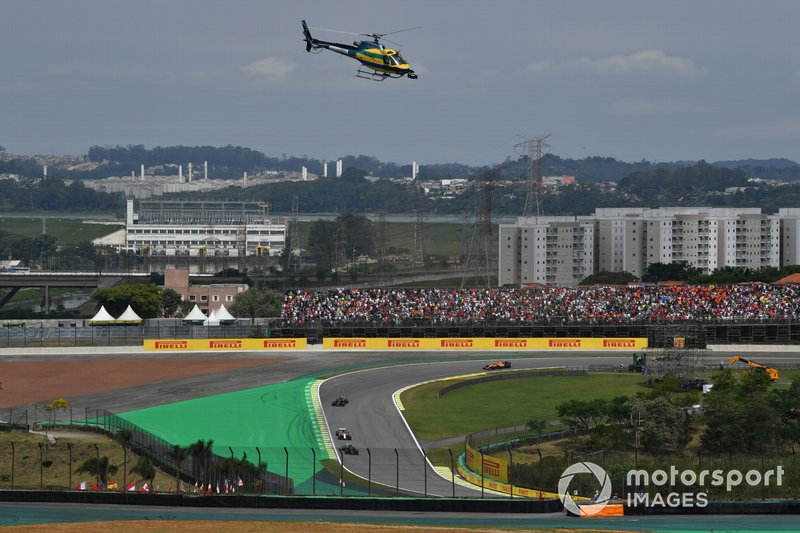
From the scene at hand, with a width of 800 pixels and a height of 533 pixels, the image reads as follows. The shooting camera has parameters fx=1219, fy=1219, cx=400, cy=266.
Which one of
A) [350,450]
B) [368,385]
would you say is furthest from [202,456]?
[368,385]

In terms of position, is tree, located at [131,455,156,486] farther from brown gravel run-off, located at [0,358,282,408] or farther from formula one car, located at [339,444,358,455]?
brown gravel run-off, located at [0,358,282,408]

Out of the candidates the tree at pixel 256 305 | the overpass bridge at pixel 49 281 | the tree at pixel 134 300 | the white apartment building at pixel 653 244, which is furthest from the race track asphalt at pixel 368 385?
the white apartment building at pixel 653 244

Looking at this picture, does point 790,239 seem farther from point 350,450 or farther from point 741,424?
point 350,450

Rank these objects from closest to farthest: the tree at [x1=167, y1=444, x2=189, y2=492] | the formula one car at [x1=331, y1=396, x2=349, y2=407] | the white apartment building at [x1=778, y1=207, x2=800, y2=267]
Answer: the tree at [x1=167, y1=444, x2=189, y2=492] → the formula one car at [x1=331, y1=396, x2=349, y2=407] → the white apartment building at [x1=778, y1=207, x2=800, y2=267]

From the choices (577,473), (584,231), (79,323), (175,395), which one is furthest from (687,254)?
(577,473)

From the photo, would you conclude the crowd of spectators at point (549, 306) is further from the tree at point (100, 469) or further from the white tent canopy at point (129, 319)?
the tree at point (100, 469)

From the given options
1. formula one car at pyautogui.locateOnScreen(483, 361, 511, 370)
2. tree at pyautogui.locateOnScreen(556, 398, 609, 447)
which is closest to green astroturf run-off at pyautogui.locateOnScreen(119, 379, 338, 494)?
tree at pyautogui.locateOnScreen(556, 398, 609, 447)

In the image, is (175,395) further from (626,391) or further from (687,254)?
(687,254)
